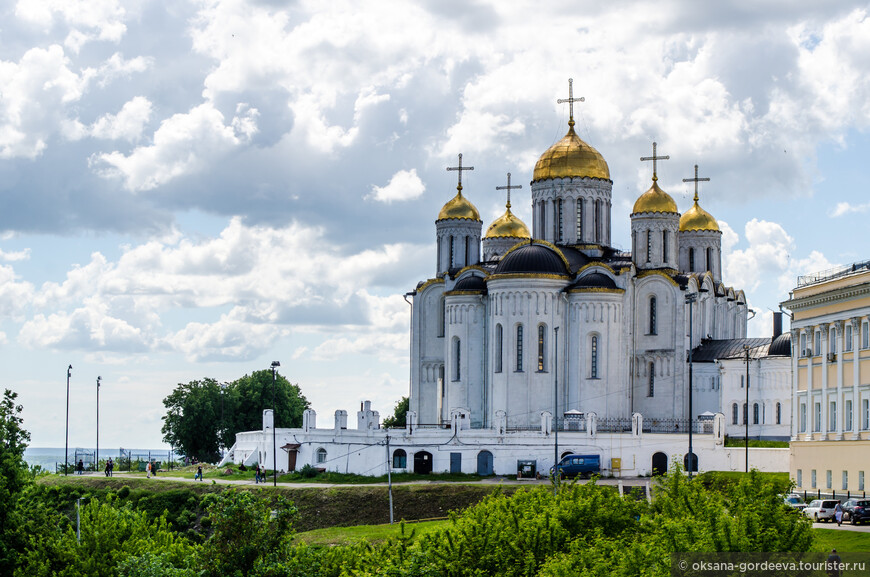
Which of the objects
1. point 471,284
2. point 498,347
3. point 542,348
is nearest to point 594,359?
point 542,348

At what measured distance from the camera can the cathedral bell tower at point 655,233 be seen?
7762 cm

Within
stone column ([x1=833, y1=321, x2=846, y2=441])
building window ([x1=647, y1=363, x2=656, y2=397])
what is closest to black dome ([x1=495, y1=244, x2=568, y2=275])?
building window ([x1=647, y1=363, x2=656, y2=397])

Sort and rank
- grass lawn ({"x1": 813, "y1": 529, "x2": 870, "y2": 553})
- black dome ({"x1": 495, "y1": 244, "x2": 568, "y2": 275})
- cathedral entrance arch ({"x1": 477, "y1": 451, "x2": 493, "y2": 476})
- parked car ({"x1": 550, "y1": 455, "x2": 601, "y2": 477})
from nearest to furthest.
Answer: grass lawn ({"x1": 813, "y1": 529, "x2": 870, "y2": 553}) → parked car ({"x1": 550, "y1": 455, "x2": 601, "y2": 477}) → cathedral entrance arch ({"x1": 477, "y1": 451, "x2": 493, "y2": 476}) → black dome ({"x1": 495, "y1": 244, "x2": 568, "y2": 275})

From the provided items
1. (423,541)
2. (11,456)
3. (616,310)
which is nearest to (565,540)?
(423,541)

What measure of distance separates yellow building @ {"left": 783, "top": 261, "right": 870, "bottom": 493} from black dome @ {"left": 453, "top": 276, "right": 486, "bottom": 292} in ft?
86.4

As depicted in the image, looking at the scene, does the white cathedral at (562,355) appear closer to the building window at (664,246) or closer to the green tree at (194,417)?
the building window at (664,246)

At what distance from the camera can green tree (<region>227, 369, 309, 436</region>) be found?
92.0 meters

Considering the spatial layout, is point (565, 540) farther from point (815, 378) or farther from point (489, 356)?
point (489, 356)

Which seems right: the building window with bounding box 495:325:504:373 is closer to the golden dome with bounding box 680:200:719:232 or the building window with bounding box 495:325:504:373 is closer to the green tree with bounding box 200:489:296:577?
the golden dome with bounding box 680:200:719:232

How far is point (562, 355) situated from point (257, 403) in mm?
29954

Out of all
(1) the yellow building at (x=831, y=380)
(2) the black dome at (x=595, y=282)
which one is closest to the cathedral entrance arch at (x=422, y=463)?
(2) the black dome at (x=595, y=282)

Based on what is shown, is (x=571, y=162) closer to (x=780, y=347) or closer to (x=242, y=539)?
(x=780, y=347)

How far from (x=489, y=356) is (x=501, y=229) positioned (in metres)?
13.4

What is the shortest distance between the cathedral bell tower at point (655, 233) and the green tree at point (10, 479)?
43915 mm
